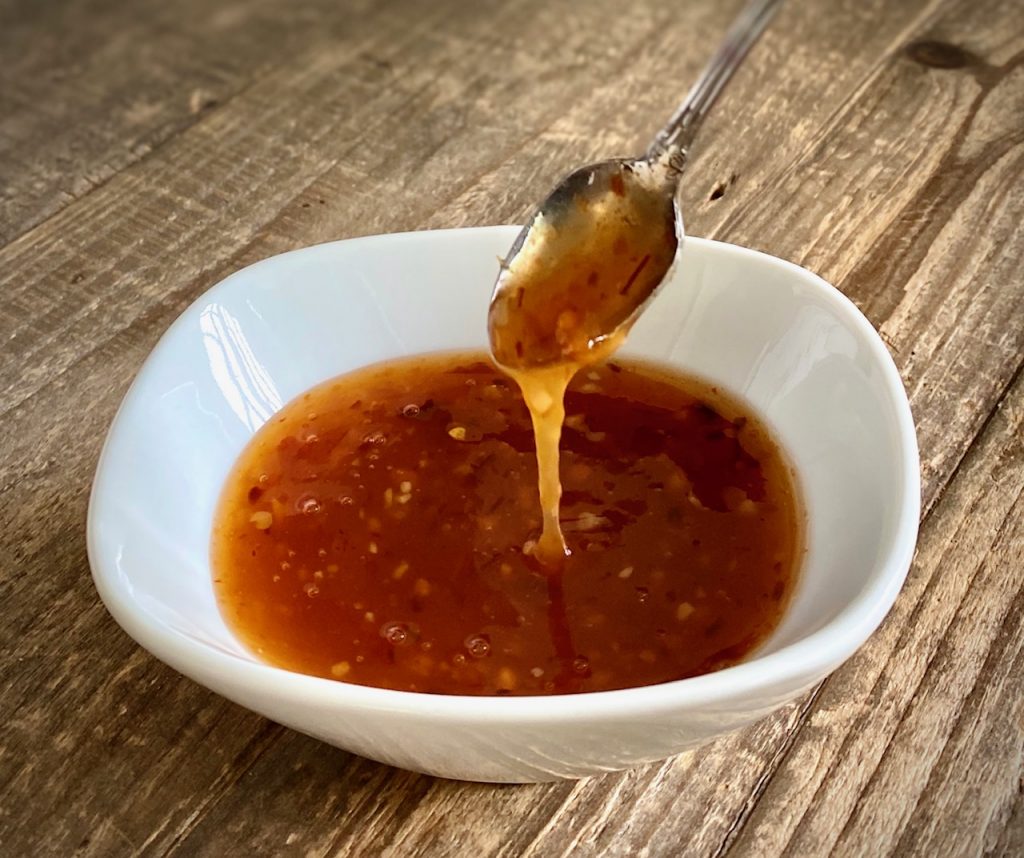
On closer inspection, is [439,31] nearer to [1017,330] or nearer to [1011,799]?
[1017,330]

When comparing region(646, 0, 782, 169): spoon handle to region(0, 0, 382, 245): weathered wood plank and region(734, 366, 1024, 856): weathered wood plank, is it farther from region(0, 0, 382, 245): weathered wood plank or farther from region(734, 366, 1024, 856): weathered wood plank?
region(0, 0, 382, 245): weathered wood plank

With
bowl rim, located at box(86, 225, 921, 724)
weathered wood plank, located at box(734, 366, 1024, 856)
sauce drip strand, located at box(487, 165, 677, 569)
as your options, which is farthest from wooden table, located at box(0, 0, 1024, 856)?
sauce drip strand, located at box(487, 165, 677, 569)

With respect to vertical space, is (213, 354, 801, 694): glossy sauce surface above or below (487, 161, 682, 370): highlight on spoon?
below

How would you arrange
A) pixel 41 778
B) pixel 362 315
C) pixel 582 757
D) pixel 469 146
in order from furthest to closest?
pixel 469 146 < pixel 362 315 < pixel 41 778 < pixel 582 757

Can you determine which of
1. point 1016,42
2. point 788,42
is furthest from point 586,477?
point 1016,42

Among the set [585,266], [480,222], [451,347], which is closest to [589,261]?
[585,266]

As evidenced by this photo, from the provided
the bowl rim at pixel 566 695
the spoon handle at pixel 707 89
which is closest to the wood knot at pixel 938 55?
the spoon handle at pixel 707 89

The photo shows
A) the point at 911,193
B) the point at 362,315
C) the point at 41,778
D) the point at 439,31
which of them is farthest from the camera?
the point at 439,31
